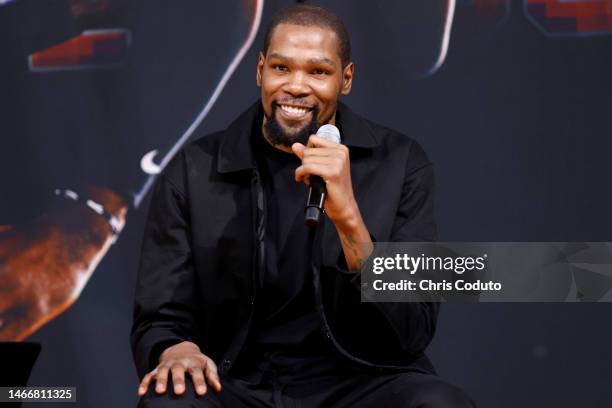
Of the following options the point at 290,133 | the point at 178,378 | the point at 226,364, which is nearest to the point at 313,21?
the point at 290,133

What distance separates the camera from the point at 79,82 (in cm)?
Result: 315

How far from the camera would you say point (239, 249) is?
241 centimetres

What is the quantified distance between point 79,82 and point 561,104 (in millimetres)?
1468

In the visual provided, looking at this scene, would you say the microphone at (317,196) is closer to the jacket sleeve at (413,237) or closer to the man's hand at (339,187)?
the man's hand at (339,187)

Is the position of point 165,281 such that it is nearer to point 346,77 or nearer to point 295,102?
point 295,102

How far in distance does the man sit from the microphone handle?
0.15 feet

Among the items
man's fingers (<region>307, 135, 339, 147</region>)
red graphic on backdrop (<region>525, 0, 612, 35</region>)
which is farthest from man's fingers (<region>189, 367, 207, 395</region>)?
red graphic on backdrop (<region>525, 0, 612, 35</region>)

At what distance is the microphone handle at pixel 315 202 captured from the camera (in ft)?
6.52

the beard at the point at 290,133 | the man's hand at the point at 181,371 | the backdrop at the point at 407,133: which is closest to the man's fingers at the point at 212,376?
the man's hand at the point at 181,371

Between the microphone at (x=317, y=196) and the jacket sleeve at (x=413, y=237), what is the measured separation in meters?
0.21

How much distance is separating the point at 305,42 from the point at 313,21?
2.7 inches

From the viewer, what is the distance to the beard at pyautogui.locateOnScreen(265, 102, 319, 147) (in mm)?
2455

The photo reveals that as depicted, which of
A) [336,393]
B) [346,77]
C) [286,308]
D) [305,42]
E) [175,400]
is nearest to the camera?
[175,400]

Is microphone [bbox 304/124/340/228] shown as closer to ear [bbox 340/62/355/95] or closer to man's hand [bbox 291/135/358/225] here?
man's hand [bbox 291/135/358/225]
